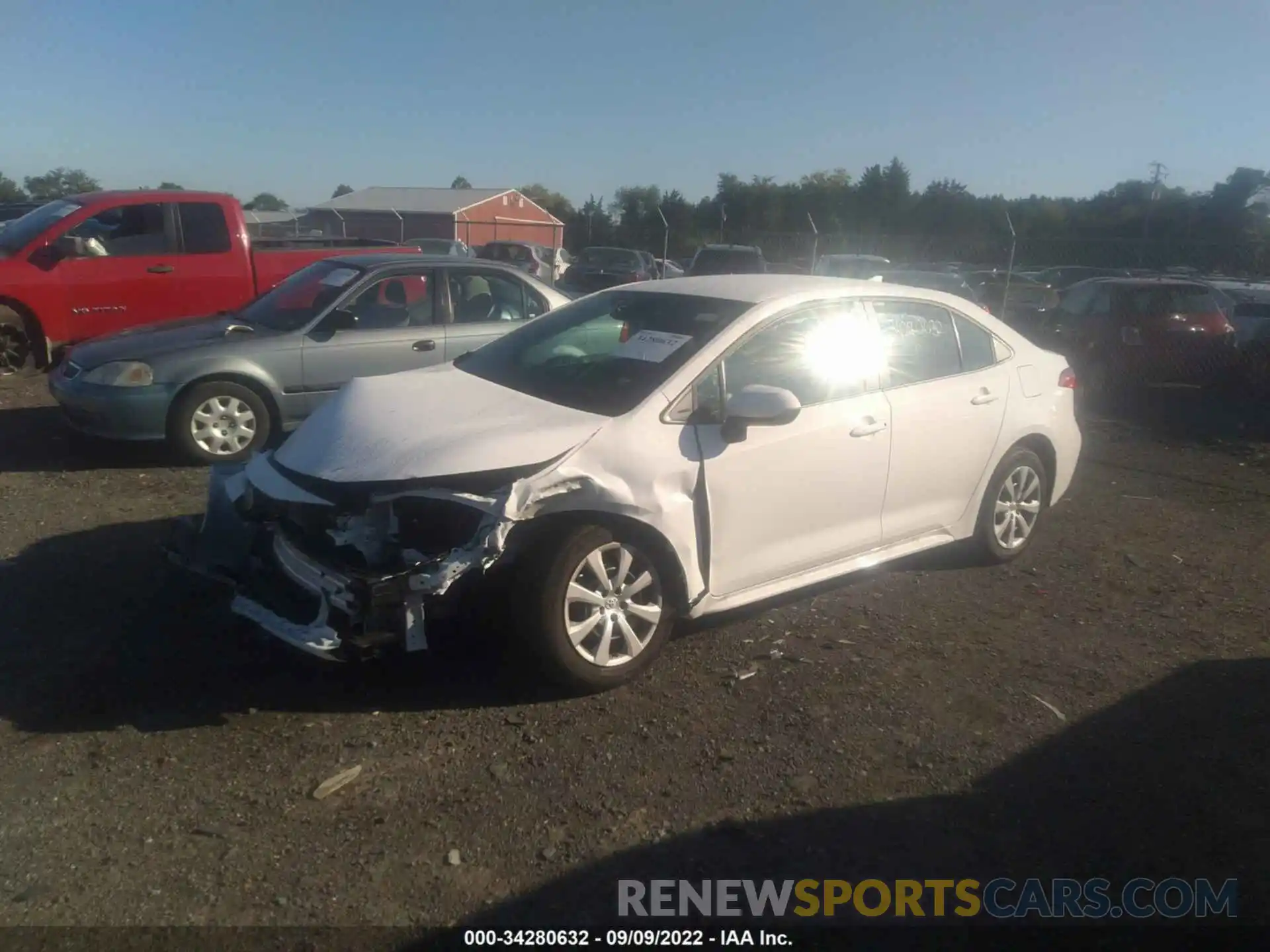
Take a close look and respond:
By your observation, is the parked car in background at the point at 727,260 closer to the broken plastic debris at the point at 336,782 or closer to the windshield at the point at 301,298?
the windshield at the point at 301,298

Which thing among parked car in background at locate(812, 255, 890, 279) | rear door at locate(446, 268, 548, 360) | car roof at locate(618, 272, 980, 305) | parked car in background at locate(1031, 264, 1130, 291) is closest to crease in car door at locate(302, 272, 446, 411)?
rear door at locate(446, 268, 548, 360)

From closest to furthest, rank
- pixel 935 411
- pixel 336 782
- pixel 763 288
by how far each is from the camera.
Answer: pixel 336 782
pixel 763 288
pixel 935 411

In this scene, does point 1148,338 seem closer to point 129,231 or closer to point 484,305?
point 484,305

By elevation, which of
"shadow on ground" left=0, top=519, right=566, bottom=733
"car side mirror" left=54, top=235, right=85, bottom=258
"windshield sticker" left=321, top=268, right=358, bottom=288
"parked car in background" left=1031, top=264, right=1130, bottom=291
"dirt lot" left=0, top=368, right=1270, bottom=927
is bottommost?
"dirt lot" left=0, top=368, right=1270, bottom=927

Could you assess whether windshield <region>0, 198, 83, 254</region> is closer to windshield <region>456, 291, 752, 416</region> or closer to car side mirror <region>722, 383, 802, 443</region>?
windshield <region>456, 291, 752, 416</region>

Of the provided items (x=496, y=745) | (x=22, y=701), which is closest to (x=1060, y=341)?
(x=496, y=745)

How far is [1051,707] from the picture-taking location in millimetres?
4340

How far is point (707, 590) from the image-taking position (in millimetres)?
4461

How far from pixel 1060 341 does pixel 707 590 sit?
425 inches

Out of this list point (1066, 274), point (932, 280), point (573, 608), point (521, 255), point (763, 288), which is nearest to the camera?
point (573, 608)

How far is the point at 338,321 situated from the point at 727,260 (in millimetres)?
16733

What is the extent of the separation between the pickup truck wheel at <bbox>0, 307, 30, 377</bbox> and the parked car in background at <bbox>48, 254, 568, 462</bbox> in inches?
131

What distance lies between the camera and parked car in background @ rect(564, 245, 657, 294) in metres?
27.2

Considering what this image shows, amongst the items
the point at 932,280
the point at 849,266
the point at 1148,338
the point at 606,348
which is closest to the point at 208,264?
the point at 606,348
